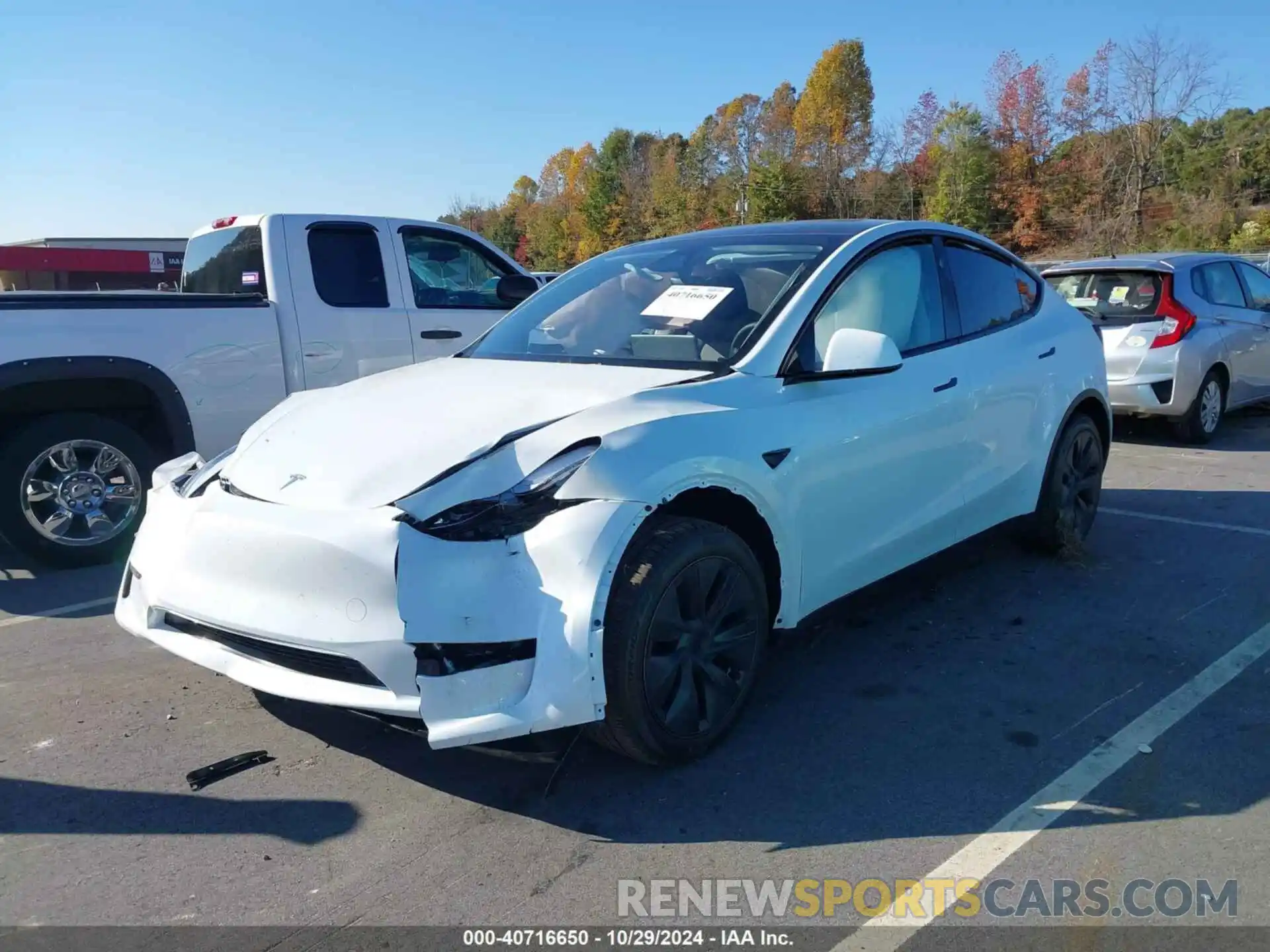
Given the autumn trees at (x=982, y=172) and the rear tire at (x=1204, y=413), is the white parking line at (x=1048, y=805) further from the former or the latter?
the autumn trees at (x=982, y=172)

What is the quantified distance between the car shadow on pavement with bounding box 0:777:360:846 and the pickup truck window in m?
4.57

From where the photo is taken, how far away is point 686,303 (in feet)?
12.7

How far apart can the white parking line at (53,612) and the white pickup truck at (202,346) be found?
2.25ft

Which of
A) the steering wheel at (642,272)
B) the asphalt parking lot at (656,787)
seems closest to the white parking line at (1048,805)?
the asphalt parking lot at (656,787)

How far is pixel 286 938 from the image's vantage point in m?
2.37

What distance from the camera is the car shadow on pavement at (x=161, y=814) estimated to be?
112 inches

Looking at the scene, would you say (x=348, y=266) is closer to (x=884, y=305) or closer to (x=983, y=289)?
(x=884, y=305)

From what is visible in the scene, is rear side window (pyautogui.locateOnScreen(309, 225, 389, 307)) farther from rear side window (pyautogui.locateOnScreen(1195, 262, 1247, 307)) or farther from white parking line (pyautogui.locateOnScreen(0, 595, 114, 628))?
rear side window (pyautogui.locateOnScreen(1195, 262, 1247, 307))

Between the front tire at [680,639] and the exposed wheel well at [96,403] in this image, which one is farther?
the exposed wheel well at [96,403]

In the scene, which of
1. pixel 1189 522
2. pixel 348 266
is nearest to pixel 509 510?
pixel 348 266

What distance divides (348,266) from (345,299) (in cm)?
25

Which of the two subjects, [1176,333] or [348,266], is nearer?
[348,266]

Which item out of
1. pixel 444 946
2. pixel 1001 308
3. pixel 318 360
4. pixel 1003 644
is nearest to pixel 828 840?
pixel 444 946

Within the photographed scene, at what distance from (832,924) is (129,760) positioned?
2321mm
